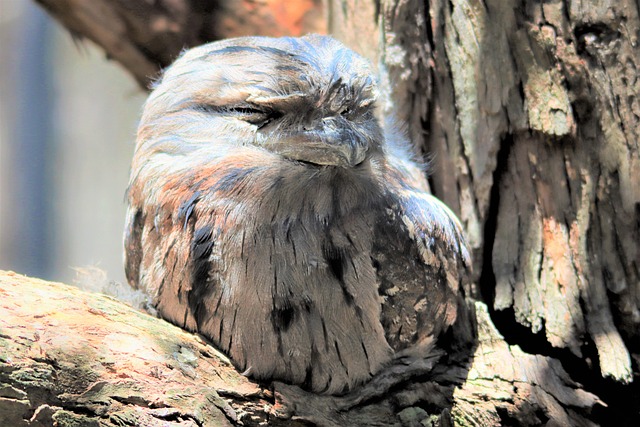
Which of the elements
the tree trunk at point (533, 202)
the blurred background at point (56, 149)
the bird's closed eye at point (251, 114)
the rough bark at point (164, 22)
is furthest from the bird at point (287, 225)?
the blurred background at point (56, 149)

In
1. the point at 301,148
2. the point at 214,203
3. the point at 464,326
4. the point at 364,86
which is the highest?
the point at 364,86

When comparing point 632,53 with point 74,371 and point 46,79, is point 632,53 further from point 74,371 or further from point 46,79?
point 46,79

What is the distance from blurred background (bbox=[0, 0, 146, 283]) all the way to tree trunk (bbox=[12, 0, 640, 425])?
264cm

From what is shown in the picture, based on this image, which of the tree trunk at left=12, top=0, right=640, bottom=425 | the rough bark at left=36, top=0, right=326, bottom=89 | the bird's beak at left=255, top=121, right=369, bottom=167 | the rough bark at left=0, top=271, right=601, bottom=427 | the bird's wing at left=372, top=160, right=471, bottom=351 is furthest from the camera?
the rough bark at left=36, top=0, right=326, bottom=89

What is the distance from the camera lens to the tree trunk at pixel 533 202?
202cm

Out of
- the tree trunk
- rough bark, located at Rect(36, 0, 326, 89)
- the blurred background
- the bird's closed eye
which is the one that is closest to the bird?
the bird's closed eye

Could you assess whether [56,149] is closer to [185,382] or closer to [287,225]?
[287,225]

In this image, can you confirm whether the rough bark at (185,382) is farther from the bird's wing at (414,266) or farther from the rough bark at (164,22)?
the rough bark at (164,22)

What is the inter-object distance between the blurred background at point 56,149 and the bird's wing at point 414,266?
2.94 m

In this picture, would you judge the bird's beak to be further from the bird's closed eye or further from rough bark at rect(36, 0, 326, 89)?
rough bark at rect(36, 0, 326, 89)

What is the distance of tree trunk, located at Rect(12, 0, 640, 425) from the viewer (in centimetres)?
202

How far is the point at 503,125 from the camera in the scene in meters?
2.34

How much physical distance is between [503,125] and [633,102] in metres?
0.43

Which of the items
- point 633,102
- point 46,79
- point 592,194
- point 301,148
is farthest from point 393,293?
point 46,79
